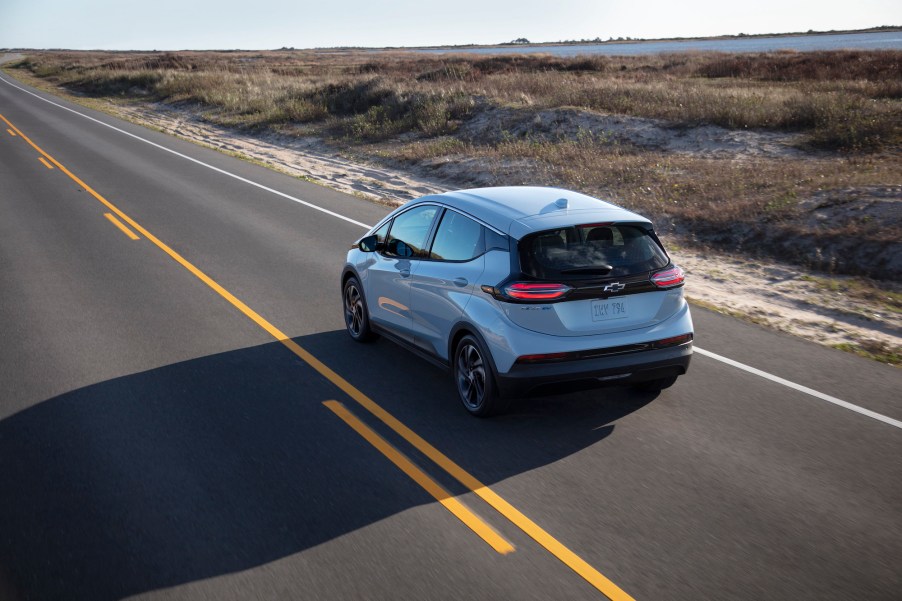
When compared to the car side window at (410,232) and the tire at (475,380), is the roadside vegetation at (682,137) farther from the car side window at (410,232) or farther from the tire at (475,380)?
the tire at (475,380)

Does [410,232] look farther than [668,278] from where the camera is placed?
Yes

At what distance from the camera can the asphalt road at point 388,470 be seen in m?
4.50

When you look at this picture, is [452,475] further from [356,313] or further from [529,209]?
[356,313]

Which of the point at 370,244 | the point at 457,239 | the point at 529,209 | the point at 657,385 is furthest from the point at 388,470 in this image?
the point at 370,244

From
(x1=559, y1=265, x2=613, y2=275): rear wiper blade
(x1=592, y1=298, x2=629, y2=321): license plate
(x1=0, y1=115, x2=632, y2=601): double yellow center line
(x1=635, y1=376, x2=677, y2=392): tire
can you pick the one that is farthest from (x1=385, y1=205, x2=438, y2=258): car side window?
(x1=635, y1=376, x2=677, y2=392): tire

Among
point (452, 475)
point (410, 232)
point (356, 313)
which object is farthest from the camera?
point (356, 313)

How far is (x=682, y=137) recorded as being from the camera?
22.3 metres

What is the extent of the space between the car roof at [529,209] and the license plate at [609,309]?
24.7 inches

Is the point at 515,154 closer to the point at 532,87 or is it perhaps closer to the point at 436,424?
the point at 532,87

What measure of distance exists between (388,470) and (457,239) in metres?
2.12

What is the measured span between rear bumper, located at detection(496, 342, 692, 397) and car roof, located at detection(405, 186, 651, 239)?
101 centimetres

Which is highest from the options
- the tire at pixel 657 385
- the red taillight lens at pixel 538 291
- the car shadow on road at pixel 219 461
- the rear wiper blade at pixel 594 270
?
the rear wiper blade at pixel 594 270

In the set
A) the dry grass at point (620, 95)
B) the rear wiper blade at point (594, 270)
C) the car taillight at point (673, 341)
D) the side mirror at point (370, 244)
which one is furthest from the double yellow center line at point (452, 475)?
the dry grass at point (620, 95)

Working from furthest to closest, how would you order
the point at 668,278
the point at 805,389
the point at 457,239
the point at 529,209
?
the point at 805,389 → the point at 457,239 → the point at 529,209 → the point at 668,278
